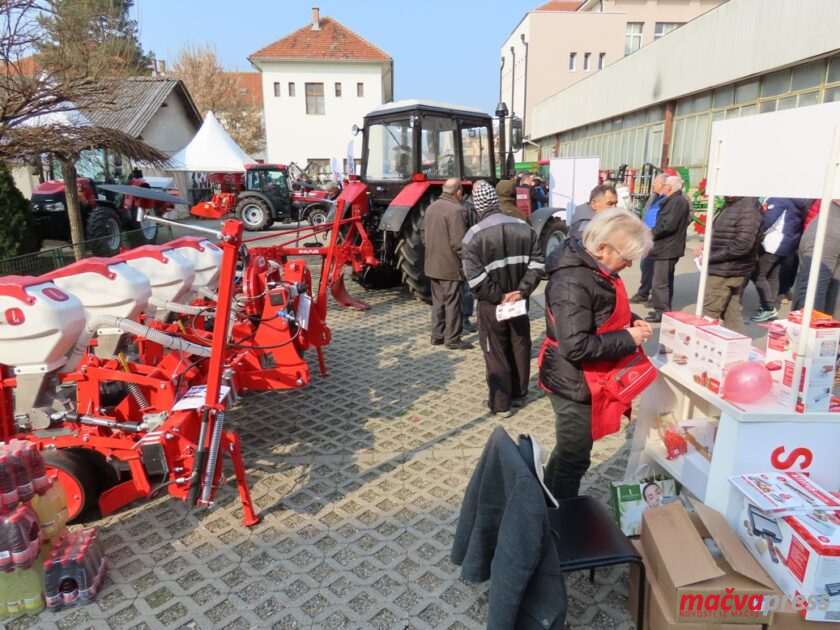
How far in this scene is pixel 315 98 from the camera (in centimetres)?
3231

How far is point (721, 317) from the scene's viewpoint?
480 centimetres

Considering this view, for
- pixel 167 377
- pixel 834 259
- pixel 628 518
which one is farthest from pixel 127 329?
pixel 834 259

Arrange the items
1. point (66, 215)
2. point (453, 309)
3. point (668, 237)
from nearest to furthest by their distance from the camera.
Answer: point (453, 309) → point (668, 237) → point (66, 215)

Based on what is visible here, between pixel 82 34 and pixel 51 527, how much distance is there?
6.56 m

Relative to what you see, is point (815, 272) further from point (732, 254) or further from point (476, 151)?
point (476, 151)

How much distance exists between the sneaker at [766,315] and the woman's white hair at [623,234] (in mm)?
5018

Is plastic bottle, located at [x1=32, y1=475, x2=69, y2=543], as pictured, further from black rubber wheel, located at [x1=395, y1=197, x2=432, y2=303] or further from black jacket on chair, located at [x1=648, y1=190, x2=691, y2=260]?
black jacket on chair, located at [x1=648, y1=190, x2=691, y2=260]

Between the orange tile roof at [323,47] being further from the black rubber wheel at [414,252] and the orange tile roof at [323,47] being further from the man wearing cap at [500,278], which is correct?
the man wearing cap at [500,278]

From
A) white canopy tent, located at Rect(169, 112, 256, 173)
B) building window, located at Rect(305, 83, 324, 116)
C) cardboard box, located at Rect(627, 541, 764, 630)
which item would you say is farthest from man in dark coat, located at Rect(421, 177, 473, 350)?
building window, located at Rect(305, 83, 324, 116)

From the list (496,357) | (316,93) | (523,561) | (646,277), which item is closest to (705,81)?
(646,277)

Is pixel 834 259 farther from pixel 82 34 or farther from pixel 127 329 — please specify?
pixel 82 34

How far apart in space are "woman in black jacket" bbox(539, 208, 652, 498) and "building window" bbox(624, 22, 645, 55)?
123ft

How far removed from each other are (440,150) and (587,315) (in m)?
5.29

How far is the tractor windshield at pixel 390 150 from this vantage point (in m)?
6.99
